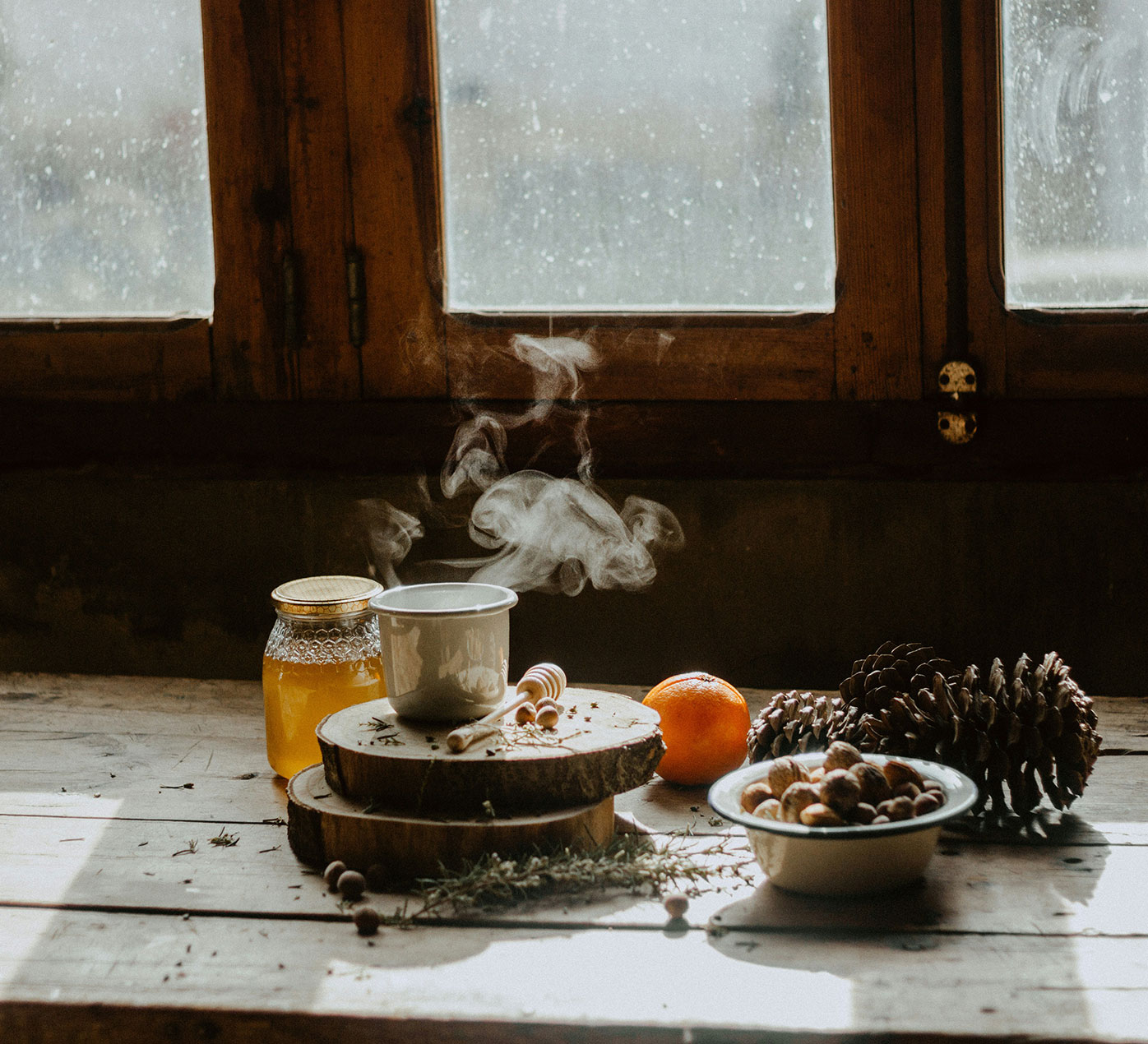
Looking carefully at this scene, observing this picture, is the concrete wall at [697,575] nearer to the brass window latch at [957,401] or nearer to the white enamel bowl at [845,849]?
the brass window latch at [957,401]

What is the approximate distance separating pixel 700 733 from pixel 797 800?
300 millimetres

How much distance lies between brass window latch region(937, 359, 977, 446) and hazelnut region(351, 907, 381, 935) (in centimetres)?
115

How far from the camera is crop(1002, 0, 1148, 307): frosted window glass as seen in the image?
165 cm

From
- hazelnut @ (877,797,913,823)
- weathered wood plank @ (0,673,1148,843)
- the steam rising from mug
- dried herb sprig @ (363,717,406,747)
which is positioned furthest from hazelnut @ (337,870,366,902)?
the steam rising from mug

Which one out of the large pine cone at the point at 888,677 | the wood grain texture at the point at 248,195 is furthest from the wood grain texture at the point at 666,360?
the large pine cone at the point at 888,677

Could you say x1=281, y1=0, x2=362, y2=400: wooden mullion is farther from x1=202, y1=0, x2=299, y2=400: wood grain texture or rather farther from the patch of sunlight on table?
the patch of sunlight on table

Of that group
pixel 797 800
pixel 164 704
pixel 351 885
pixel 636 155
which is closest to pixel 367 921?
pixel 351 885

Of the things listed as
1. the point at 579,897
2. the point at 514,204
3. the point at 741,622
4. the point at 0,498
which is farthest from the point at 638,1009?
the point at 0,498

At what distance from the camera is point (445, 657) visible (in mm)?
1148

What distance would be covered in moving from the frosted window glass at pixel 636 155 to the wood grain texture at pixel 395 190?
1.6 inches

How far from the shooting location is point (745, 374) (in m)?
1.76

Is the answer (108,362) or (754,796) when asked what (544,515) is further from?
(754,796)

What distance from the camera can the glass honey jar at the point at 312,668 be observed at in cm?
132

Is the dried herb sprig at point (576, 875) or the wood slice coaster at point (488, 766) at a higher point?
the wood slice coaster at point (488, 766)
